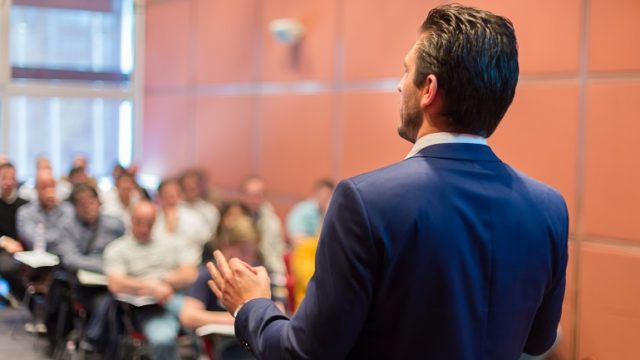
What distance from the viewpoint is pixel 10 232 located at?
655 centimetres

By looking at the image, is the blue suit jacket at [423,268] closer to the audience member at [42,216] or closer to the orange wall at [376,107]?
the orange wall at [376,107]

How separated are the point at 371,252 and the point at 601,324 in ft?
12.1

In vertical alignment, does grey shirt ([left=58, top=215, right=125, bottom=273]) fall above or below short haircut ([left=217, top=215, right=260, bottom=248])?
below

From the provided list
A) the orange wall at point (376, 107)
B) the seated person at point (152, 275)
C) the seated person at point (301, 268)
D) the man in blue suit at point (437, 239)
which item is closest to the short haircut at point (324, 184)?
the orange wall at point (376, 107)

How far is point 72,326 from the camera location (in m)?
5.62

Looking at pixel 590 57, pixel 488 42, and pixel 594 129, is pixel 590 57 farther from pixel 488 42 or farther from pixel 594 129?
pixel 488 42

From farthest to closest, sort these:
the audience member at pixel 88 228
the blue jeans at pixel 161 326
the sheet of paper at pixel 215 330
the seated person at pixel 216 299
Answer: the audience member at pixel 88 228 < the blue jeans at pixel 161 326 < the seated person at pixel 216 299 < the sheet of paper at pixel 215 330

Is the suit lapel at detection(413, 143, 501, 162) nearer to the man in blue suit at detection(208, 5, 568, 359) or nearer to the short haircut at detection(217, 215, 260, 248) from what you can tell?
the man in blue suit at detection(208, 5, 568, 359)

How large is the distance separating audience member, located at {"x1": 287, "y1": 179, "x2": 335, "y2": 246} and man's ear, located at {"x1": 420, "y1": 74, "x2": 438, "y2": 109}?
481cm

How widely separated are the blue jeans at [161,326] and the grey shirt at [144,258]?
207 mm

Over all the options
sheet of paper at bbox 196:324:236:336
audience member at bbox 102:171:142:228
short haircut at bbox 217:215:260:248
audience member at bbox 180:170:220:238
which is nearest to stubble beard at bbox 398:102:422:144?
sheet of paper at bbox 196:324:236:336

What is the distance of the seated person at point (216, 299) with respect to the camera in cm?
378

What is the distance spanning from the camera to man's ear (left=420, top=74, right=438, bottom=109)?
1.25 m

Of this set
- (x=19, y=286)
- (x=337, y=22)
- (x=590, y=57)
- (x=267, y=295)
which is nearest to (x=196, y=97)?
(x=337, y=22)
